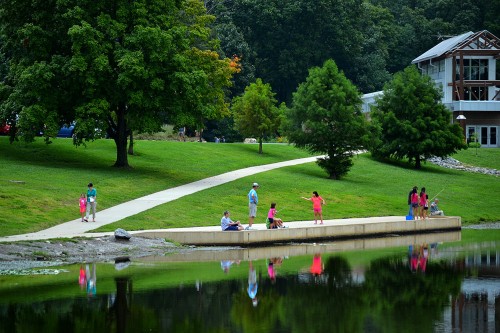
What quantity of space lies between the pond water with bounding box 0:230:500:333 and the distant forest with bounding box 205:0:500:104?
68.3 meters

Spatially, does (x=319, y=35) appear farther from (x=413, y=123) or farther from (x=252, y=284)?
(x=252, y=284)

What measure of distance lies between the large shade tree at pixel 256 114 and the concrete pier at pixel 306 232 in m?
23.1

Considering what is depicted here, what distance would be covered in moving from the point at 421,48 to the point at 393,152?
51880 mm

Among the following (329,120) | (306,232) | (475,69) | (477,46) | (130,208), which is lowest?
(306,232)

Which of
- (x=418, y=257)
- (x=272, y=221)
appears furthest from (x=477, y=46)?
(x=418, y=257)

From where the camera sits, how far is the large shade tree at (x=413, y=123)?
71625 millimetres

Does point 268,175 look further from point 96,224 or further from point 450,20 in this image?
point 450,20

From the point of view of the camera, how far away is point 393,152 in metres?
72.9

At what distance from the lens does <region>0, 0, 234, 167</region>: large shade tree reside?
5222cm

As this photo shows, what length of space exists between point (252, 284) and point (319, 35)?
83747 millimetres

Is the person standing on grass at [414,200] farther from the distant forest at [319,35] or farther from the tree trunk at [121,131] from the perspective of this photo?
the distant forest at [319,35]

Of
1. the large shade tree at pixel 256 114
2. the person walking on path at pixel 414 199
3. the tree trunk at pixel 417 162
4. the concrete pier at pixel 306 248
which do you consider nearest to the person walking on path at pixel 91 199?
the concrete pier at pixel 306 248

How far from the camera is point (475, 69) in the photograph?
95750 mm

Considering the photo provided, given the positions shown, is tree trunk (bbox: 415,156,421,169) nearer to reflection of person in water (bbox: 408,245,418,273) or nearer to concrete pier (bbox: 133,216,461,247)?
concrete pier (bbox: 133,216,461,247)
